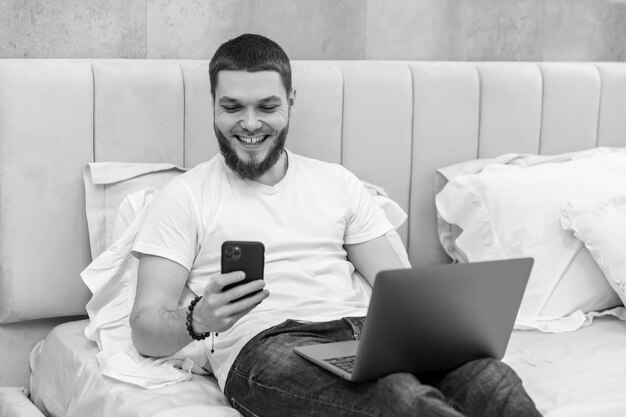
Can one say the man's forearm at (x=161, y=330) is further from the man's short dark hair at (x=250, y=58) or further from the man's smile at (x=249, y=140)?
the man's short dark hair at (x=250, y=58)

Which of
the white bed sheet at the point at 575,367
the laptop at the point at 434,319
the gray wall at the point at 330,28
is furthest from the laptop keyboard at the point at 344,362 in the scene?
the gray wall at the point at 330,28

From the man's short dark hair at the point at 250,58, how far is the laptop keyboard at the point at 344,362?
645mm

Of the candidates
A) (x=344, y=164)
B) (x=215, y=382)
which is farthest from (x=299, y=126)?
(x=215, y=382)

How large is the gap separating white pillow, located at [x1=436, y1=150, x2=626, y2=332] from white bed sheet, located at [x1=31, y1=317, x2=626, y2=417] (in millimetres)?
81

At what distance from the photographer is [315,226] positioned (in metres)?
1.99

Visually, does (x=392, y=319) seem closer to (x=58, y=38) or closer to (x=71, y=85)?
(x=71, y=85)

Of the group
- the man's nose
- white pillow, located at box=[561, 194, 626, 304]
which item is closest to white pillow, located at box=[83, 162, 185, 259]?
the man's nose

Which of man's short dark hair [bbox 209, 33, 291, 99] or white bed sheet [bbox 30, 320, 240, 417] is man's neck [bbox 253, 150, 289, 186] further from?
white bed sheet [bbox 30, 320, 240, 417]

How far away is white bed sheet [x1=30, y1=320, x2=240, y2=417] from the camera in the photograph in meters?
1.70

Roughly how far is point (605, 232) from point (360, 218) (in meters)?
0.62

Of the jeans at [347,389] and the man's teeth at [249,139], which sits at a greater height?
the man's teeth at [249,139]

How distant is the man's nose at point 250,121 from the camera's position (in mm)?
1921

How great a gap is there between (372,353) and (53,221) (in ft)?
3.04

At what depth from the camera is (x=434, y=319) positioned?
4.92 feet
